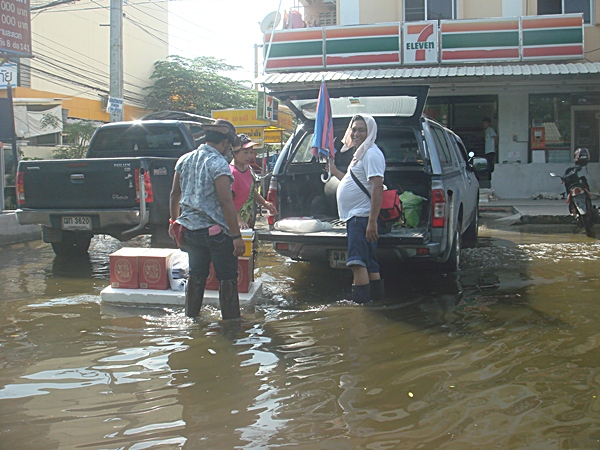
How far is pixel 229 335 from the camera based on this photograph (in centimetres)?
464

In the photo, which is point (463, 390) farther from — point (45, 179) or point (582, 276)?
point (45, 179)

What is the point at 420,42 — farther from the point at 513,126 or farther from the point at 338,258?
the point at 338,258

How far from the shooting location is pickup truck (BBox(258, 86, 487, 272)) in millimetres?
5773

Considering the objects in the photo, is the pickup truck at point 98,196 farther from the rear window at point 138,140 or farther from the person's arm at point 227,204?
the person's arm at point 227,204

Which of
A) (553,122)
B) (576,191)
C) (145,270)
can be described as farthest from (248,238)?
(553,122)

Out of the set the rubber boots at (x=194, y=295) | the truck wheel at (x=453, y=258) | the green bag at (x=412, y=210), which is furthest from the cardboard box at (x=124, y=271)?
the truck wheel at (x=453, y=258)

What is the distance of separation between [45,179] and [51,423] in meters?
4.90

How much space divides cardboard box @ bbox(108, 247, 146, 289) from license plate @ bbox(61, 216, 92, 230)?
1753 mm

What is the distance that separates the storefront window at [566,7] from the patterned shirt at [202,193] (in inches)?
564

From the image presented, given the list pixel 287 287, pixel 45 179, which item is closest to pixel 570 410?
pixel 287 287

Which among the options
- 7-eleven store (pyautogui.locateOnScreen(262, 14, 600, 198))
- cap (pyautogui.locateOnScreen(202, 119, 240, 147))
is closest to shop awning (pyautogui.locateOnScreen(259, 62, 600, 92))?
7-eleven store (pyautogui.locateOnScreen(262, 14, 600, 198))

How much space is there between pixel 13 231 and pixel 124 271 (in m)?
5.20

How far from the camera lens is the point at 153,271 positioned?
18.8ft

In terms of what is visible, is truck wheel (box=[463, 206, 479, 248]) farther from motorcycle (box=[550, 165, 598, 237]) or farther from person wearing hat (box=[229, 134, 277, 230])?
person wearing hat (box=[229, 134, 277, 230])
